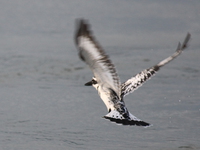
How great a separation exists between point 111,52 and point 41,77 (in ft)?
4.97

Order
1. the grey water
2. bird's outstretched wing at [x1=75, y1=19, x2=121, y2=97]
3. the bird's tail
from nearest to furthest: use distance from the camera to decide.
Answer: bird's outstretched wing at [x1=75, y1=19, x2=121, y2=97] → the bird's tail → the grey water

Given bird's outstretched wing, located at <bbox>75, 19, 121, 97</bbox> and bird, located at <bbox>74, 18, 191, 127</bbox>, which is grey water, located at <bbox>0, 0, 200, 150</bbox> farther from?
bird's outstretched wing, located at <bbox>75, 19, 121, 97</bbox>

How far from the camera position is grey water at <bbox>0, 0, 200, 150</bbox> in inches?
197

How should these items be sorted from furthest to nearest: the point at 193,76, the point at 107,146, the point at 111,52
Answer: the point at 111,52 < the point at 193,76 < the point at 107,146

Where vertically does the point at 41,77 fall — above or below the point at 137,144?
above

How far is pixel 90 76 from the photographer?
743cm

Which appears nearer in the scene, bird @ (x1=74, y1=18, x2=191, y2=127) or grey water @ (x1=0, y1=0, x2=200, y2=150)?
bird @ (x1=74, y1=18, x2=191, y2=127)

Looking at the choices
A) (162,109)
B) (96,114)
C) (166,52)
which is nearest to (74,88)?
(96,114)

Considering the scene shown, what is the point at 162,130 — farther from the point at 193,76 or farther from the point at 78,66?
the point at 78,66

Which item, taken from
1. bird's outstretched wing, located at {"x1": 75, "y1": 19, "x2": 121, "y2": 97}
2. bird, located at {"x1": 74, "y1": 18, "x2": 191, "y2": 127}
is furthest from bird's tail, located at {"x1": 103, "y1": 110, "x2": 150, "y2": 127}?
bird's outstretched wing, located at {"x1": 75, "y1": 19, "x2": 121, "y2": 97}

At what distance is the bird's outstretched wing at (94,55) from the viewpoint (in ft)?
11.7

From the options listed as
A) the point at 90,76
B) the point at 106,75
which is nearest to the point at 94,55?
the point at 106,75

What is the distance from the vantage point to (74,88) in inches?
273

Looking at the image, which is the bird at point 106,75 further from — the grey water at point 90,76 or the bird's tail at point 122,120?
the grey water at point 90,76
